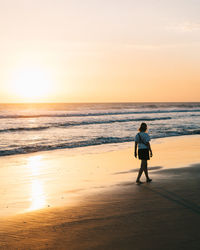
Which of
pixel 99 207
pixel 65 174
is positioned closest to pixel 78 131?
pixel 65 174

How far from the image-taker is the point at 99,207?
6074 millimetres

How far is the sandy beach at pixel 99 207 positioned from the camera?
14.7 feet

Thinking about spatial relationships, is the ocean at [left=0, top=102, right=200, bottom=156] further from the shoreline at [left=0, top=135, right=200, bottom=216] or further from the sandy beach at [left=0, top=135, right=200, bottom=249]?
the sandy beach at [left=0, top=135, right=200, bottom=249]

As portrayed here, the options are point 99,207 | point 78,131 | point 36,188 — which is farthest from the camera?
point 78,131

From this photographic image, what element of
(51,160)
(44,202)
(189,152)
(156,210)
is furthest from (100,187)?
(189,152)

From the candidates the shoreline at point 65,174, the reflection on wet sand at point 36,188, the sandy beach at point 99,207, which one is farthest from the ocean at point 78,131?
the sandy beach at point 99,207

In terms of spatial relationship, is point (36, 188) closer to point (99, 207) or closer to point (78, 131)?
point (99, 207)

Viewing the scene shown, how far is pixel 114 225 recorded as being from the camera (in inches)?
197

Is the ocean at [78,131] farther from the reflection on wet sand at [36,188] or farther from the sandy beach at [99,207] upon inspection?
the sandy beach at [99,207]

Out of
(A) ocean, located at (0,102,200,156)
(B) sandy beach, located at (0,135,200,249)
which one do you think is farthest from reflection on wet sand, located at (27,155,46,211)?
(A) ocean, located at (0,102,200,156)

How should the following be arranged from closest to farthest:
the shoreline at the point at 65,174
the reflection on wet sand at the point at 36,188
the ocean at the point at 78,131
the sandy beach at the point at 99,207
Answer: the sandy beach at the point at 99,207 < the reflection on wet sand at the point at 36,188 < the shoreline at the point at 65,174 < the ocean at the point at 78,131

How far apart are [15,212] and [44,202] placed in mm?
841

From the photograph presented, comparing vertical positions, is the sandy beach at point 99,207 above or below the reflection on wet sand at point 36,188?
above

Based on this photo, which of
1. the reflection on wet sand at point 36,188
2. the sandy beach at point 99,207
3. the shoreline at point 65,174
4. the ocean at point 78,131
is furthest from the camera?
the ocean at point 78,131
